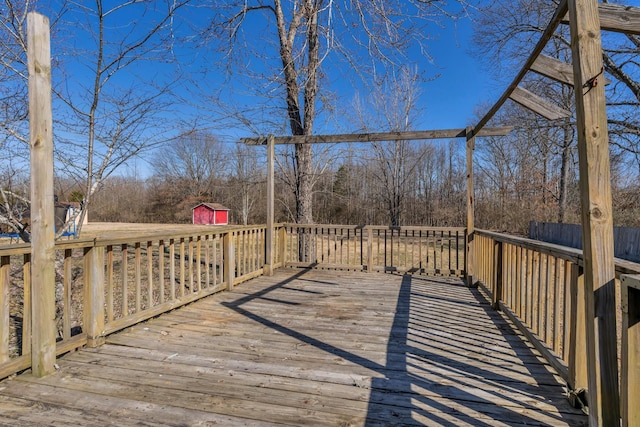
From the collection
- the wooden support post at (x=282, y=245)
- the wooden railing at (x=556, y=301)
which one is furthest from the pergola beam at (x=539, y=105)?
the wooden support post at (x=282, y=245)

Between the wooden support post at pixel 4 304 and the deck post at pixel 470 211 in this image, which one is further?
the deck post at pixel 470 211

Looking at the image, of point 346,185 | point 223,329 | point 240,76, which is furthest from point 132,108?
point 346,185

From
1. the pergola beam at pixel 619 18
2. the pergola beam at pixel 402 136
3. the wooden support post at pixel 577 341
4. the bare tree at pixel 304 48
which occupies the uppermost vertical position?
the bare tree at pixel 304 48

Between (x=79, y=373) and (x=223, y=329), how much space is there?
1.14 m

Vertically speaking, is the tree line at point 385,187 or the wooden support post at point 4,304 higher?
the tree line at point 385,187

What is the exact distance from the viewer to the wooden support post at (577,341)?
1896mm

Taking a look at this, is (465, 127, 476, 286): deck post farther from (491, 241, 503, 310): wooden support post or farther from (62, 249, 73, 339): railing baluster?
(62, 249, 73, 339): railing baluster

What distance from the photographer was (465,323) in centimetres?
335

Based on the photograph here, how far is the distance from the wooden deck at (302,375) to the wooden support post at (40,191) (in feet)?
0.78

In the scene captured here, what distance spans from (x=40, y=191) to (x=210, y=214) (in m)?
22.9

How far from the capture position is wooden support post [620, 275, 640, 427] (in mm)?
1235

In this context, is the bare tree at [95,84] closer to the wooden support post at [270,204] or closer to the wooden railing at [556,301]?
the wooden support post at [270,204]

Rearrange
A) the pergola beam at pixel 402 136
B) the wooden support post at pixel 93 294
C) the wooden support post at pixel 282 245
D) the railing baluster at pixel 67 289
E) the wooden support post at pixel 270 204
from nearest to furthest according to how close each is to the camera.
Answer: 1. the railing baluster at pixel 67 289
2. the wooden support post at pixel 93 294
3. the pergola beam at pixel 402 136
4. the wooden support post at pixel 270 204
5. the wooden support post at pixel 282 245

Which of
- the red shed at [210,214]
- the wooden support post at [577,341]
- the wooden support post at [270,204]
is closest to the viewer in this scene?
the wooden support post at [577,341]
